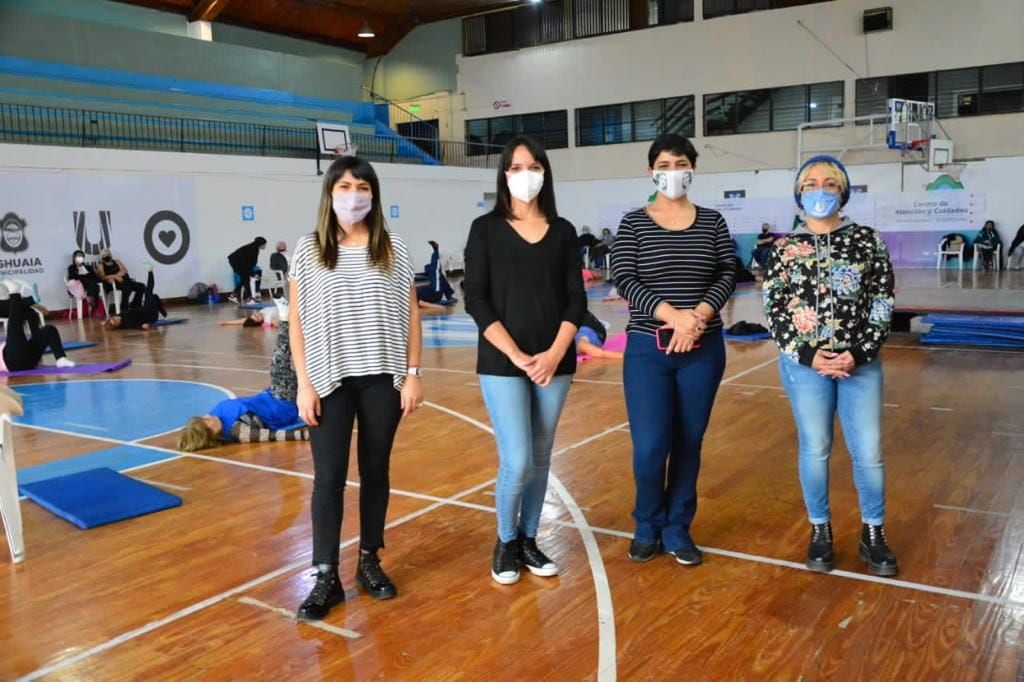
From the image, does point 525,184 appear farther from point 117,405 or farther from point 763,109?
point 763,109

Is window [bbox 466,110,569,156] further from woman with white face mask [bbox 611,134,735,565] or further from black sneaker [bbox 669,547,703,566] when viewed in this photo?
black sneaker [bbox 669,547,703,566]

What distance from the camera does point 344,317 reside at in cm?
318

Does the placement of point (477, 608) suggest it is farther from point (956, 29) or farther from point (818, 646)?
point (956, 29)

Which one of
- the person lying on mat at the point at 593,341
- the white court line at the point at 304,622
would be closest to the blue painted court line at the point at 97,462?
the white court line at the point at 304,622

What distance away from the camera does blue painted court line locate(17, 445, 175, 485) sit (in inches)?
216

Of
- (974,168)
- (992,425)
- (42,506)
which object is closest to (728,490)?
(992,425)

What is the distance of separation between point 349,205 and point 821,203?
172 cm

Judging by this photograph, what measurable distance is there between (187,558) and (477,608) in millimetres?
1462

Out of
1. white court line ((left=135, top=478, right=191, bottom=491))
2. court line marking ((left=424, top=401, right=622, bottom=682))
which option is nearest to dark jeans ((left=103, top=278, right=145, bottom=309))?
white court line ((left=135, top=478, right=191, bottom=491))

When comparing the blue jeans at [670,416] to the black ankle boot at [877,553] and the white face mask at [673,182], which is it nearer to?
the white face mask at [673,182]

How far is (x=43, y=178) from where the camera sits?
1627 centimetres

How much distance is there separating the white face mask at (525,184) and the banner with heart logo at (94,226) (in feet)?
49.4

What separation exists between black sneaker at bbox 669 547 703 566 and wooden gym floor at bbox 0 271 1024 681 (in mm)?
45

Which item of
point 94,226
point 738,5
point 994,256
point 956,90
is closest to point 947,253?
point 994,256
